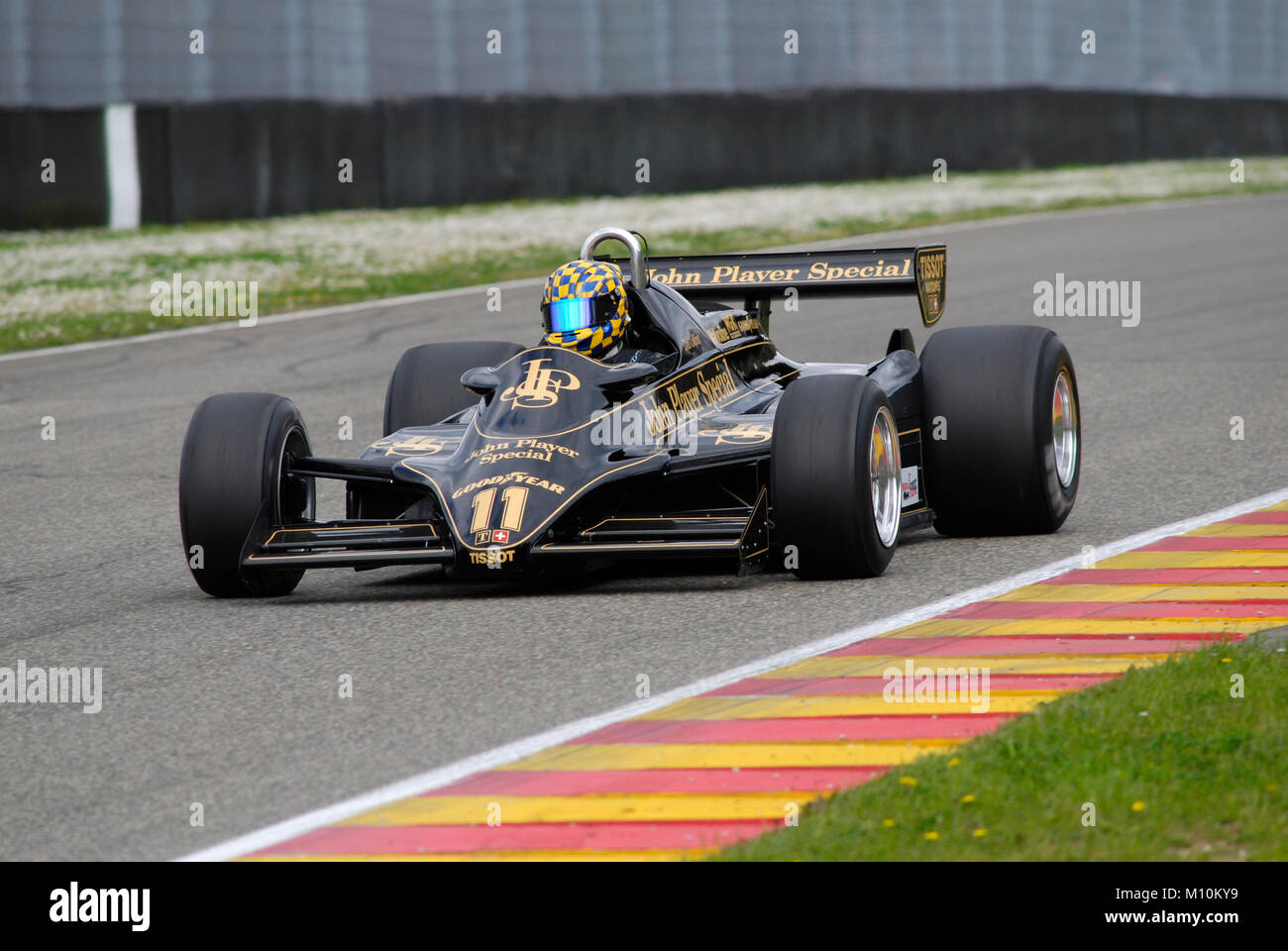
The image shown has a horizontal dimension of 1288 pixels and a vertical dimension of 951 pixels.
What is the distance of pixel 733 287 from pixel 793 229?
1464 cm

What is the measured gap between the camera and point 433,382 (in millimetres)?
8883

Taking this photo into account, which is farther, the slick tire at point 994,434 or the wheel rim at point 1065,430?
the wheel rim at point 1065,430

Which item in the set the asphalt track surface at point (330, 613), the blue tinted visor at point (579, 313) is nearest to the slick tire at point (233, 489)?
the asphalt track surface at point (330, 613)

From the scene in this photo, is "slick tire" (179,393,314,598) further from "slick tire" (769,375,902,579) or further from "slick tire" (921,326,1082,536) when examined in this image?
"slick tire" (921,326,1082,536)

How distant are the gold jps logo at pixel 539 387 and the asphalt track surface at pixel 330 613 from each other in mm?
711

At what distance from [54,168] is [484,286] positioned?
686cm

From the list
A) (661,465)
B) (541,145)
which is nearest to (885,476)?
(661,465)

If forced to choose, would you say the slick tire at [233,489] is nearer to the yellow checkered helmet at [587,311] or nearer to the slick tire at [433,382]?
the yellow checkered helmet at [587,311]

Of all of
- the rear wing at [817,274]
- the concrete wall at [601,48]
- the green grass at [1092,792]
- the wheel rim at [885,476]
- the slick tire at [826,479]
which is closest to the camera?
the green grass at [1092,792]

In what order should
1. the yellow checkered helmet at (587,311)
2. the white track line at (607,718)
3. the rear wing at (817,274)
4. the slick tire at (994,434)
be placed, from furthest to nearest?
the rear wing at (817,274), the slick tire at (994,434), the yellow checkered helmet at (587,311), the white track line at (607,718)

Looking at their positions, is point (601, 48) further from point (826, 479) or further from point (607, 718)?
point (607, 718)

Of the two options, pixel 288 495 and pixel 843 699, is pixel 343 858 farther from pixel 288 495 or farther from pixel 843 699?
pixel 288 495

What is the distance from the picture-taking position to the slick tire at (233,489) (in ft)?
23.5
